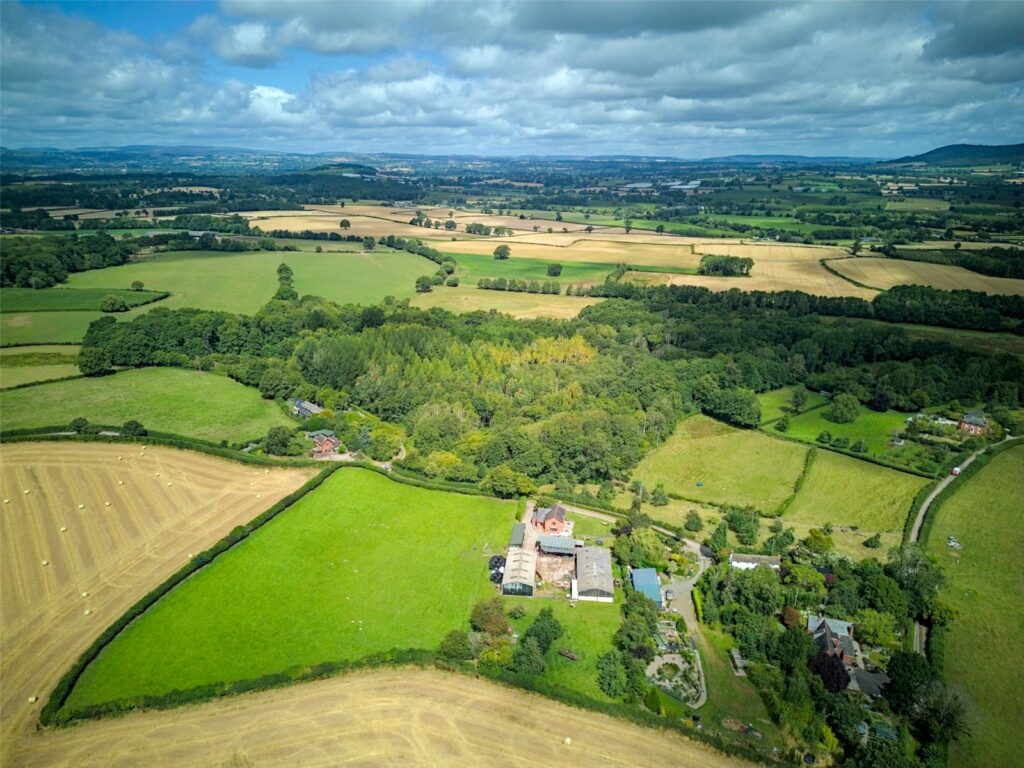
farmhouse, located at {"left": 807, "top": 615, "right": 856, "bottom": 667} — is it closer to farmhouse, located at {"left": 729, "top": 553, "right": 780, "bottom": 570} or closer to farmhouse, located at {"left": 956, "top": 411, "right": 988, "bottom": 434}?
Answer: farmhouse, located at {"left": 729, "top": 553, "right": 780, "bottom": 570}

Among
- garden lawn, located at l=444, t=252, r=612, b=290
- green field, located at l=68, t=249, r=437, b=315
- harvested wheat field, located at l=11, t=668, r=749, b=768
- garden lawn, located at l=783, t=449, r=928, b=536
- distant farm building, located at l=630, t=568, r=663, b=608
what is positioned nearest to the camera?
harvested wheat field, located at l=11, t=668, r=749, b=768

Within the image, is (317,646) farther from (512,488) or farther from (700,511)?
(700,511)

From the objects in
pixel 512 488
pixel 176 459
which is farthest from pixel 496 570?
pixel 176 459

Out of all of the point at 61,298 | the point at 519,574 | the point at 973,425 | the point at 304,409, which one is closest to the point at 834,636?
the point at 519,574

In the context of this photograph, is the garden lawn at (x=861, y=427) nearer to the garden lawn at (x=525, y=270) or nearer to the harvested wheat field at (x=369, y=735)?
the harvested wheat field at (x=369, y=735)

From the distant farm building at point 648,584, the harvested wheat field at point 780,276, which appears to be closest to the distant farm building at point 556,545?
the distant farm building at point 648,584

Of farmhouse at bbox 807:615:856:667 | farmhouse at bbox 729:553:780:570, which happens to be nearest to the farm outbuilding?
farmhouse at bbox 729:553:780:570
